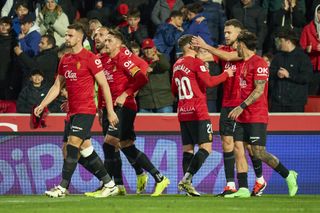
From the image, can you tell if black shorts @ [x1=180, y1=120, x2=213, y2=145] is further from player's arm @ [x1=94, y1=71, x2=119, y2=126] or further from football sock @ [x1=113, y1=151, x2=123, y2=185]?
player's arm @ [x1=94, y1=71, x2=119, y2=126]

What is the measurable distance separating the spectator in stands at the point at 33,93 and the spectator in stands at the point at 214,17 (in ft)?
10.6

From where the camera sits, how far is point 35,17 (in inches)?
886

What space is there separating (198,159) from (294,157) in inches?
130

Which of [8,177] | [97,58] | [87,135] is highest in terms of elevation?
[97,58]

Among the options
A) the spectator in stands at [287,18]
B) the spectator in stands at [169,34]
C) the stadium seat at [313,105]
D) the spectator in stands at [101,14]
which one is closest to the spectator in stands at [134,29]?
the spectator in stands at [169,34]

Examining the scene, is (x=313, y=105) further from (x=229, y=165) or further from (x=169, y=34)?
(x=229, y=165)

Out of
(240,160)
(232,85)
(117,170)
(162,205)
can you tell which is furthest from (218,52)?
(162,205)

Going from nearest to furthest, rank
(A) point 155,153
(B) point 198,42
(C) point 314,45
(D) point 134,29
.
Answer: (B) point 198,42 → (A) point 155,153 → (C) point 314,45 → (D) point 134,29

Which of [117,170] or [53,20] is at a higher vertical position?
[53,20]

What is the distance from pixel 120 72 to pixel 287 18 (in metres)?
5.90

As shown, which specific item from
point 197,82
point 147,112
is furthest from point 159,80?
point 197,82

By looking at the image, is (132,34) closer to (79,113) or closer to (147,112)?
(147,112)

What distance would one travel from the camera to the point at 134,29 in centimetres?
2150

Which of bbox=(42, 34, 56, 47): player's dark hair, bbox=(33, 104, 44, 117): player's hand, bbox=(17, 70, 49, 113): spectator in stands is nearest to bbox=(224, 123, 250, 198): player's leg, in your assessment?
bbox=(33, 104, 44, 117): player's hand
